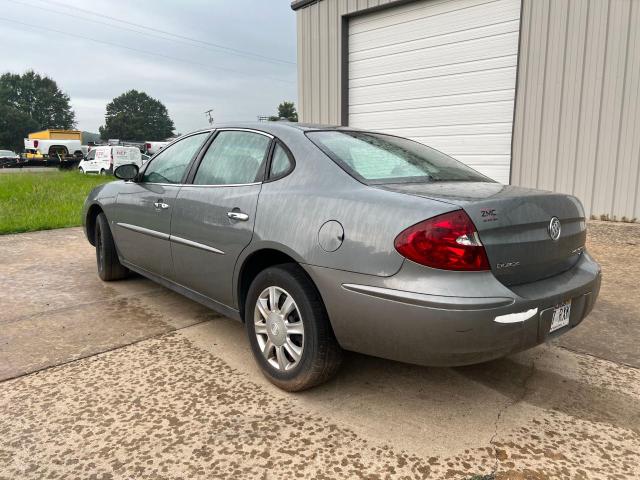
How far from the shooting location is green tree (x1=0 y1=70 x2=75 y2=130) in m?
88.6

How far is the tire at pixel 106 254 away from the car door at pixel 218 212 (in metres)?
1.41

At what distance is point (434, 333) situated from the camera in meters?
2.04

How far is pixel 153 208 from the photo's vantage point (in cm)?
365

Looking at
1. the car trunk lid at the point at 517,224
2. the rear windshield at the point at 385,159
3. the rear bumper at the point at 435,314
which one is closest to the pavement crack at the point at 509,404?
the rear bumper at the point at 435,314

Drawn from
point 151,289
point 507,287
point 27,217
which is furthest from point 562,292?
point 27,217

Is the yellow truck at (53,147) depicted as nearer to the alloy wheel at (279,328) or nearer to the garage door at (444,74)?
the garage door at (444,74)

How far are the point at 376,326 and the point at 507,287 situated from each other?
0.59m

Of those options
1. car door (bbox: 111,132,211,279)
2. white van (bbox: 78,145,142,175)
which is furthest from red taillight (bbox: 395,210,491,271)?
white van (bbox: 78,145,142,175)

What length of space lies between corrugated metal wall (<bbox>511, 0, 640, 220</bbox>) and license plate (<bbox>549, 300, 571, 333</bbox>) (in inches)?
229

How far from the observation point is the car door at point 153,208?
353cm

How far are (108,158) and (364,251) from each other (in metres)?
25.4

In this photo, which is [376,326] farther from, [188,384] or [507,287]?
[188,384]

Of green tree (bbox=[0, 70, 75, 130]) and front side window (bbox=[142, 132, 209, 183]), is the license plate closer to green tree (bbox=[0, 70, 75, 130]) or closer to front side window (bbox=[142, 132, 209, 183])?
front side window (bbox=[142, 132, 209, 183])

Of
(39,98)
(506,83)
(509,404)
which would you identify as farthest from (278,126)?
(39,98)
